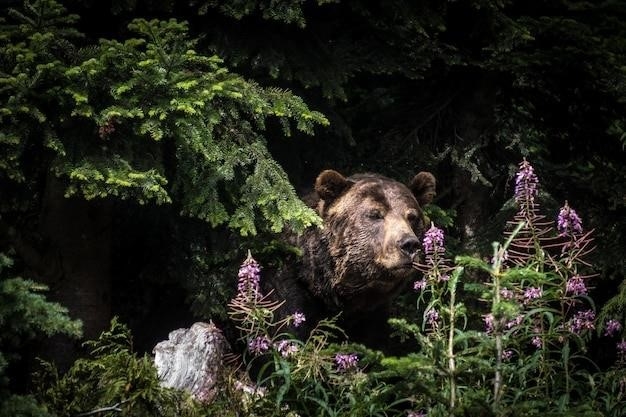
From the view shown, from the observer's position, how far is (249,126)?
5.50 metres

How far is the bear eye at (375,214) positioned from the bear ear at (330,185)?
1.11 feet

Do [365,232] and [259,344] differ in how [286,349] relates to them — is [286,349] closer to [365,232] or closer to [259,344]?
[259,344]

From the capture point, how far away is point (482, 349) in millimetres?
3756

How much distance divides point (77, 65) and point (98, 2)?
55.2 inches

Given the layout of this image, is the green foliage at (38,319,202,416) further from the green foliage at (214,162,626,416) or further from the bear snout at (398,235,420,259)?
the bear snout at (398,235,420,259)

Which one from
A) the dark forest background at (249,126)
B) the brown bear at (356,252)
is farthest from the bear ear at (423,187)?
the dark forest background at (249,126)

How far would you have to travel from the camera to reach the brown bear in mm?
5738

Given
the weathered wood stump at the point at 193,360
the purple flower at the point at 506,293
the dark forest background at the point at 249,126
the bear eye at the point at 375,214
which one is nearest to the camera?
the purple flower at the point at 506,293

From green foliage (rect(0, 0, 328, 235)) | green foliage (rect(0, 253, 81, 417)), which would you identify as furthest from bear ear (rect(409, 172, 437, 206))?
green foliage (rect(0, 253, 81, 417))

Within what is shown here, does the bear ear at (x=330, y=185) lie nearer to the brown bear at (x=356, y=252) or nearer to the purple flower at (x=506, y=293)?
the brown bear at (x=356, y=252)

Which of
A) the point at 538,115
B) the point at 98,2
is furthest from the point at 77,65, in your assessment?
the point at 538,115

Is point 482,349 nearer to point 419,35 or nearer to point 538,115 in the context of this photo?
point 419,35

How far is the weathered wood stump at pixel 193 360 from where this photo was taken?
5051 millimetres

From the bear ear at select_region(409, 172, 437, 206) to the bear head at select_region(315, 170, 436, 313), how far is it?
1 cm
